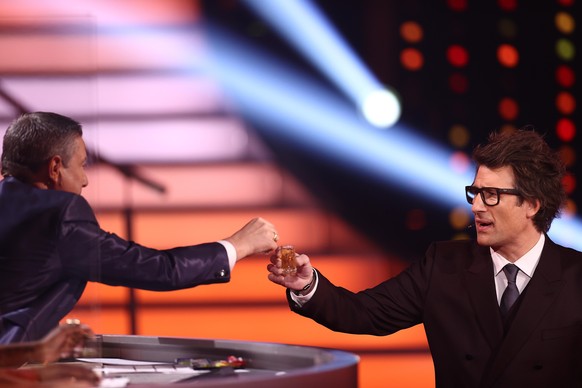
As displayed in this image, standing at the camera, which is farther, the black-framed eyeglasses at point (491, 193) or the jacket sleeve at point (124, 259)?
the black-framed eyeglasses at point (491, 193)

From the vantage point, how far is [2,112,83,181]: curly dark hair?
1.95 metres

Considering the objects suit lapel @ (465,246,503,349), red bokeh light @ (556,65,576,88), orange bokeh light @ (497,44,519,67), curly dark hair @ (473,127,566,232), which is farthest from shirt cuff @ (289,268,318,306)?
red bokeh light @ (556,65,576,88)

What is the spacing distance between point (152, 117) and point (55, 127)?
249cm

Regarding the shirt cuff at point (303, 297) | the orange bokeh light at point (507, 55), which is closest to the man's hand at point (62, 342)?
the shirt cuff at point (303, 297)

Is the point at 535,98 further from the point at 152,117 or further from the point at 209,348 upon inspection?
the point at 209,348

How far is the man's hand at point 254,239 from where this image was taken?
236cm

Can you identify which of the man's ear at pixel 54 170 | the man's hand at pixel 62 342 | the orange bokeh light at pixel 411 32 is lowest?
the man's hand at pixel 62 342

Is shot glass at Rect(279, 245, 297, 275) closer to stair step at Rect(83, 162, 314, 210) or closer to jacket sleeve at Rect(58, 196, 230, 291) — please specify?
jacket sleeve at Rect(58, 196, 230, 291)

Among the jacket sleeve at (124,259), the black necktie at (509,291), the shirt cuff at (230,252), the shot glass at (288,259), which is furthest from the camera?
the black necktie at (509,291)

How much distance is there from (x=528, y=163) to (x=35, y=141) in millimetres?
1382

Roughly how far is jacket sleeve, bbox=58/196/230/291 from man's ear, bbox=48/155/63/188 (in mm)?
52

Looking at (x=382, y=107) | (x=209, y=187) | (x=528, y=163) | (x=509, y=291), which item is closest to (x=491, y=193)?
(x=528, y=163)

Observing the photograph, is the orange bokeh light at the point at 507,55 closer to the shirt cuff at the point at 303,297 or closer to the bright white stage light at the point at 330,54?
the bright white stage light at the point at 330,54

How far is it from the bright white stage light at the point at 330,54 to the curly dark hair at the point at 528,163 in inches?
64.0
